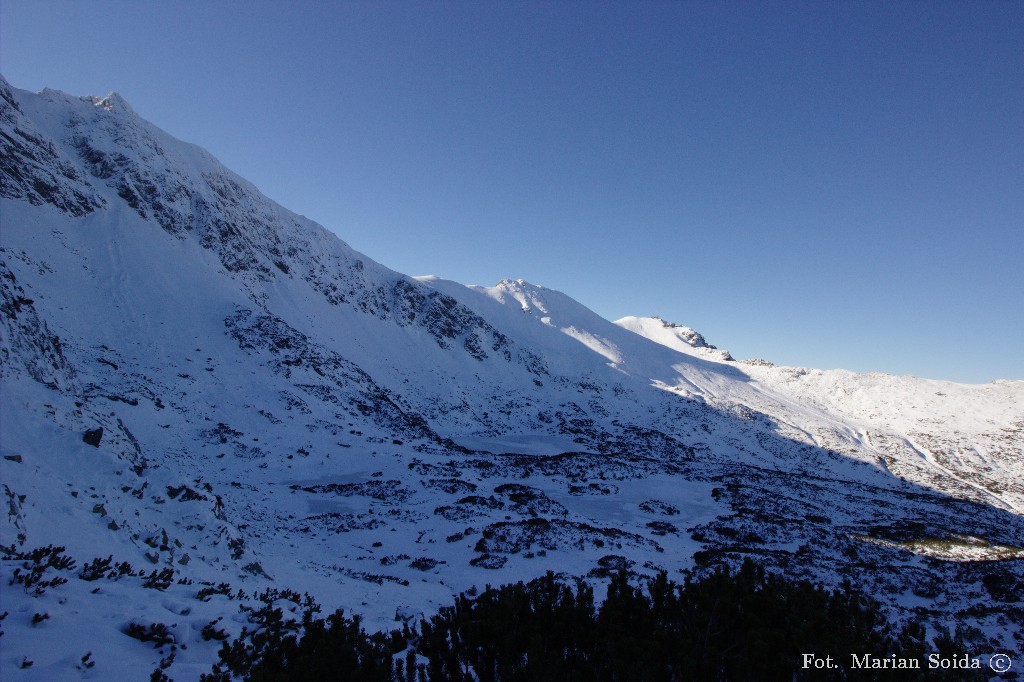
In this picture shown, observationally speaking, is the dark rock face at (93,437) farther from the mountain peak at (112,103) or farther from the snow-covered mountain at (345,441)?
the mountain peak at (112,103)

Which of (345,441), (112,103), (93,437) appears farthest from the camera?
(112,103)

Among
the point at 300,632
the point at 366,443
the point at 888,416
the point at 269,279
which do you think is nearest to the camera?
the point at 300,632

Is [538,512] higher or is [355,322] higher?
[355,322]

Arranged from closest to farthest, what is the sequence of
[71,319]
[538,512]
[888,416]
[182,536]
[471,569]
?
[182,536]
[471,569]
[538,512]
[71,319]
[888,416]

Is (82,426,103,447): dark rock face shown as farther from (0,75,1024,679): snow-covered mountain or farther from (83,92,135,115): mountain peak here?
(83,92,135,115): mountain peak

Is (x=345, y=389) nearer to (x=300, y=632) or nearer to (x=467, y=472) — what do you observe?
(x=467, y=472)

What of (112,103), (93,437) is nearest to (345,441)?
(93,437)

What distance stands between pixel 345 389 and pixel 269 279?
27326mm

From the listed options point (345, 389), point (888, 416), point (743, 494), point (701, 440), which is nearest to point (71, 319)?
point (345, 389)

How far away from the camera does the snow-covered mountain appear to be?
1258 centimetres

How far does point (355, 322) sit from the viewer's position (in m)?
73.7

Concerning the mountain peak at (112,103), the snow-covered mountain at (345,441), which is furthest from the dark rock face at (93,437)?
the mountain peak at (112,103)

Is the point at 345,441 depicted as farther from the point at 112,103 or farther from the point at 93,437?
the point at 112,103

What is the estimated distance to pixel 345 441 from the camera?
41.2 metres
